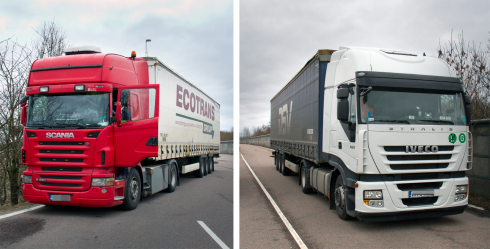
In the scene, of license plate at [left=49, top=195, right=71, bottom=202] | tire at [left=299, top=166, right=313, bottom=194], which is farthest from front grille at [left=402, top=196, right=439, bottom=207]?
license plate at [left=49, top=195, right=71, bottom=202]

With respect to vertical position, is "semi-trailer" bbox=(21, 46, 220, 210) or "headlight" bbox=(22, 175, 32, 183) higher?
"semi-trailer" bbox=(21, 46, 220, 210)

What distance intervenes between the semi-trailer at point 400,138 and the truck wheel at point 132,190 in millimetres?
4710

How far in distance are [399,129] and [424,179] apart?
104 centimetres

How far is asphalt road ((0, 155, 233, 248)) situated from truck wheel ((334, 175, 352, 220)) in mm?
2264

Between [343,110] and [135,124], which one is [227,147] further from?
[343,110]

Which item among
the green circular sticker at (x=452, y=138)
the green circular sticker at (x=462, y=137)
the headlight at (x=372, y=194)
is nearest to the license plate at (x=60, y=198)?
the headlight at (x=372, y=194)

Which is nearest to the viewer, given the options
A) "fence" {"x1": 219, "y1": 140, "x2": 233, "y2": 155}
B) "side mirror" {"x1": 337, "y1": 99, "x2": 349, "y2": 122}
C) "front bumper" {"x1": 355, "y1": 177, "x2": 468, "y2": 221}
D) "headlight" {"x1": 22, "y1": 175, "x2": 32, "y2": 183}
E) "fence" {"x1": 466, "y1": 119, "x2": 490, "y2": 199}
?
"front bumper" {"x1": 355, "y1": 177, "x2": 468, "y2": 221}

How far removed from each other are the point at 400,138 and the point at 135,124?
548 cm

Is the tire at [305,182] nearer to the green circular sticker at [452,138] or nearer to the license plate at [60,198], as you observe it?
the green circular sticker at [452,138]

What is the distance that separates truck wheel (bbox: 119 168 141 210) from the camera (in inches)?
285

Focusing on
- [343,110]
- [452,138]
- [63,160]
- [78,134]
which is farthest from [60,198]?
[452,138]

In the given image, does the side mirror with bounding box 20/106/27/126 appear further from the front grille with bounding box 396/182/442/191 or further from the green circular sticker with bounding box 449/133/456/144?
the green circular sticker with bounding box 449/133/456/144

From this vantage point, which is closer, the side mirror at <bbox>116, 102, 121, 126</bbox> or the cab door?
the side mirror at <bbox>116, 102, 121, 126</bbox>

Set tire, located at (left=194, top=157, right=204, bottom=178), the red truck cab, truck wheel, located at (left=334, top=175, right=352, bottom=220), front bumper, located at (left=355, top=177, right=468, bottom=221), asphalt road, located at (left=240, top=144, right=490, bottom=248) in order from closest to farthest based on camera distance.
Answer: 1. asphalt road, located at (left=240, top=144, right=490, bottom=248)
2. front bumper, located at (left=355, top=177, right=468, bottom=221)
3. truck wheel, located at (left=334, top=175, right=352, bottom=220)
4. the red truck cab
5. tire, located at (left=194, top=157, right=204, bottom=178)
